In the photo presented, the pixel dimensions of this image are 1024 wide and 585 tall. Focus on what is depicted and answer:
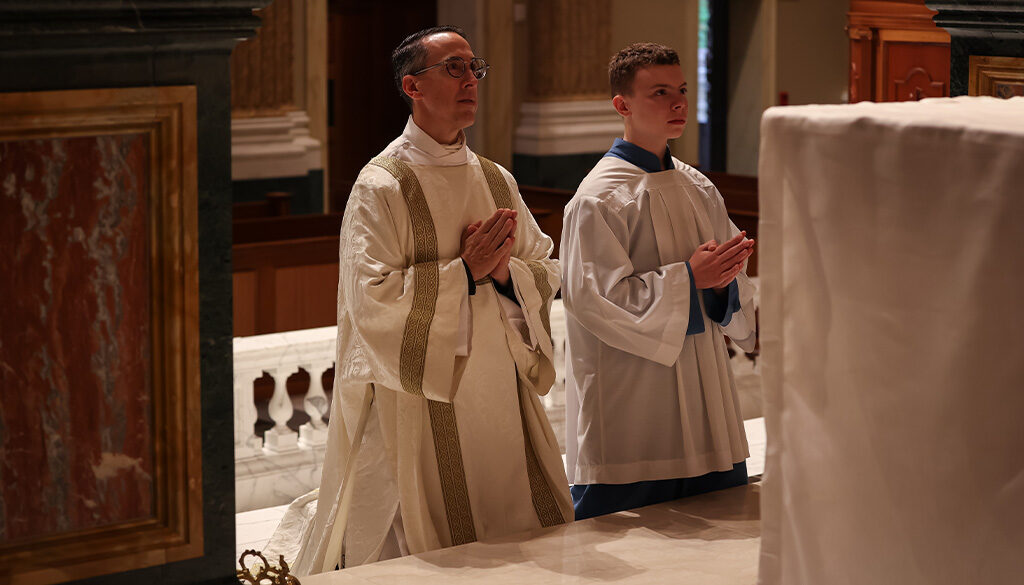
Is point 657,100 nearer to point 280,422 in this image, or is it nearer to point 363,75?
point 280,422

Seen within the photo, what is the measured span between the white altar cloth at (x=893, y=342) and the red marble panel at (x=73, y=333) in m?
1.22

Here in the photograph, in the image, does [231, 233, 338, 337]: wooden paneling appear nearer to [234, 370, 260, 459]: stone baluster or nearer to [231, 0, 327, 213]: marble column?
[234, 370, 260, 459]: stone baluster

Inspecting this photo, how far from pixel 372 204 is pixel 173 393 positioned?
37.9 inches

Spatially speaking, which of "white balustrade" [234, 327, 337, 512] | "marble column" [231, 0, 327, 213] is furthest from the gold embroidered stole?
"marble column" [231, 0, 327, 213]

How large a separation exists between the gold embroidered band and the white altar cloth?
60.7 inches

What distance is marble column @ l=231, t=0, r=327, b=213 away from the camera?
10.1 metres

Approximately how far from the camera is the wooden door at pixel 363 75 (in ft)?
42.6

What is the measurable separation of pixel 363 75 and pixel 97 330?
11.0m

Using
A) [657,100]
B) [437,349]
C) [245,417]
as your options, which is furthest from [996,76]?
[245,417]

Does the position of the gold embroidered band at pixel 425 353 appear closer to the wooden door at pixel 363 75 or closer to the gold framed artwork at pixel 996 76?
Answer: the gold framed artwork at pixel 996 76

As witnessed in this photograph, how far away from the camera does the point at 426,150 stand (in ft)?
11.2

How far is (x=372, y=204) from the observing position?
130 inches

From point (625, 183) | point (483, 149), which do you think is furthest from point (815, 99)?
point (625, 183)

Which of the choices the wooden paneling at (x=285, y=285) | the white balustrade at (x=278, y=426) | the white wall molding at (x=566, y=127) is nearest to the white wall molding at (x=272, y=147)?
the white wall molding at (x=566, y=127)
